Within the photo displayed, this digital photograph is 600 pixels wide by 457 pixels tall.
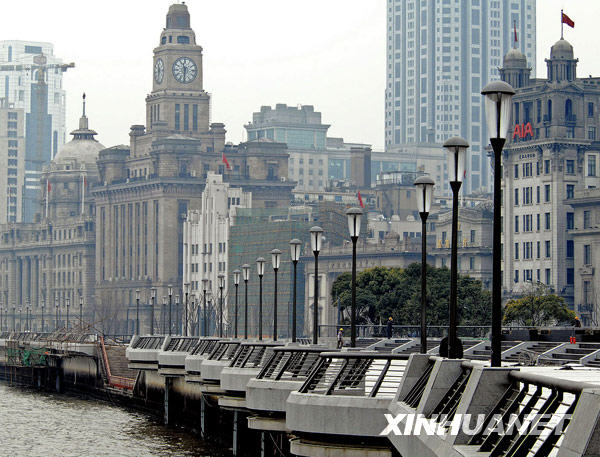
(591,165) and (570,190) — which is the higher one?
(591,165)

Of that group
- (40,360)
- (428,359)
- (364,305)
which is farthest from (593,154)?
(428,359)

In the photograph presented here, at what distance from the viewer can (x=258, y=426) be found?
1575 inches

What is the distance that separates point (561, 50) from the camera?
593ft

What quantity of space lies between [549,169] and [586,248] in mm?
12433

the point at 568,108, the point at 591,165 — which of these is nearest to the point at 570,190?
the point at 591,165

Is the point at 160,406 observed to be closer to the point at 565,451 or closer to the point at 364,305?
the point at 364,305

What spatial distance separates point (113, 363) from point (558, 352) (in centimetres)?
7778

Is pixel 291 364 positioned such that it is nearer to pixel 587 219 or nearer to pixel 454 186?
pixel 454 186

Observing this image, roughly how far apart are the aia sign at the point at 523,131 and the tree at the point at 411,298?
1895 inches

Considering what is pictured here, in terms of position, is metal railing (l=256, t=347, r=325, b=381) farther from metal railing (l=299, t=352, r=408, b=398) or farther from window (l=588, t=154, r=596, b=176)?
window (l=588, t=154, r=596, b=176)

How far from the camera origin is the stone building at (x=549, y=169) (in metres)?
176

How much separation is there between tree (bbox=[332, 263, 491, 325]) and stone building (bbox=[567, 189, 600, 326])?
3664 cm

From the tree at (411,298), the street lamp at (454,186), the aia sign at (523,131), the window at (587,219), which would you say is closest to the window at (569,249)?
the window at (587,219)

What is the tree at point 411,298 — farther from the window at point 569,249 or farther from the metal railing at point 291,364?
the metal railing at point 291,364
